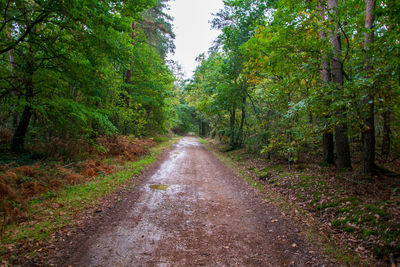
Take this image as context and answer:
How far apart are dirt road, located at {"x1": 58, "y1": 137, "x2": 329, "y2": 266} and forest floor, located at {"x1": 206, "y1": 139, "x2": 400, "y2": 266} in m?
0.56

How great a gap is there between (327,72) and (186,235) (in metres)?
A: 8.18

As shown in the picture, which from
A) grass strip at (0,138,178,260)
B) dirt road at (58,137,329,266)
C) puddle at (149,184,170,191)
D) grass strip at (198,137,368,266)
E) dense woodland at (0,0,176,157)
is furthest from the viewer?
puddle at (149,184,170,191)

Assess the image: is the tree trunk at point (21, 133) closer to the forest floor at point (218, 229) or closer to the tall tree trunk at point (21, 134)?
the tall tree trunk at point (21, 134)

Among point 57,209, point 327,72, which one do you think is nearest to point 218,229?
point 57,209

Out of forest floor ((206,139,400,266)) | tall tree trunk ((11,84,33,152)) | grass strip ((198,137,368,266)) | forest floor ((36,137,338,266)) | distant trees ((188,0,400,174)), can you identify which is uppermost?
distant trees ((188,0,400,174))

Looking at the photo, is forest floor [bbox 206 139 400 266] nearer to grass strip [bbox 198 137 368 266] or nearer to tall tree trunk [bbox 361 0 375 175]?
grass strip [bbox 198 137 368 266]

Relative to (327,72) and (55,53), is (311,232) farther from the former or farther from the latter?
(55,53)

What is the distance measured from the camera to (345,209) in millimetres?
4781

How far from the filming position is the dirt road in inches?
130

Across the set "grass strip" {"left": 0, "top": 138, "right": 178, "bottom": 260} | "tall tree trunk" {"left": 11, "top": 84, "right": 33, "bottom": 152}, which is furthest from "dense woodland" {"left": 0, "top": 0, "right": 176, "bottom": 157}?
"grass strip" {"left": 0, "top": 138, "right": 178, "bottom": 260}

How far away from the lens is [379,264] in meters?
3.21

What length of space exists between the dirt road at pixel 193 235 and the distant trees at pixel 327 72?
10.2ft

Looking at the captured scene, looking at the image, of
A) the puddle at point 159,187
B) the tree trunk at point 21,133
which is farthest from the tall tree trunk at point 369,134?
the tree trunk at point 21,133

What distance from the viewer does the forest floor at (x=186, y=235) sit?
3.29 m
